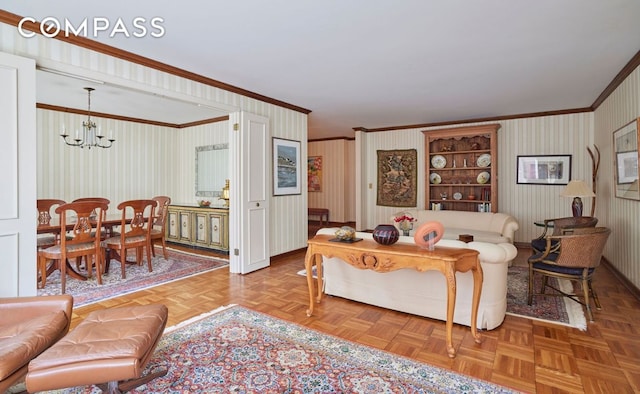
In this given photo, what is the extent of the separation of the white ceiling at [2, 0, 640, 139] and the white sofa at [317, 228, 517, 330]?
179 centimetres

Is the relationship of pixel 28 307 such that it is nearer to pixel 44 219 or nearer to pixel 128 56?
pixel 128 56

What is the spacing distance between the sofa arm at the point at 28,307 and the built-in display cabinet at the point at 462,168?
6.07 meters

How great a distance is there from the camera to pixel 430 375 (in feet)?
6.73

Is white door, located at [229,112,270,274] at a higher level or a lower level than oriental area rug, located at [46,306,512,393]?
higher

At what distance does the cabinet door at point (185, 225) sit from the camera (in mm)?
6055

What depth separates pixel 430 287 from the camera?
9.37 ft

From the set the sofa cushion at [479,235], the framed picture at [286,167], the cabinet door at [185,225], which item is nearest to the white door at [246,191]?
the framed picture at [286,167]

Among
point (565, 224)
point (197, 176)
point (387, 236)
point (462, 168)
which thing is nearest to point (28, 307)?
point (387, 236)

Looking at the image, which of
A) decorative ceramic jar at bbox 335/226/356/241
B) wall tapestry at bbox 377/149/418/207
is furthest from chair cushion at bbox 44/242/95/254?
wall tapestry at bbox 377/149/418/207

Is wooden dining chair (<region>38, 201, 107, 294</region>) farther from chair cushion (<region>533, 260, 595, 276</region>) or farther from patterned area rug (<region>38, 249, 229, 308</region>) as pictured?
chair cushion (<region>533, 260, 595, 276</region>)

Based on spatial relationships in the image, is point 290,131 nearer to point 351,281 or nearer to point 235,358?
point 351,281

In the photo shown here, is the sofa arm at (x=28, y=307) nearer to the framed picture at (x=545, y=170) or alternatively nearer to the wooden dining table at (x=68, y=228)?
the wooden dining table at (x=68, y=228)

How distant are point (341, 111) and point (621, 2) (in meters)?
3.91

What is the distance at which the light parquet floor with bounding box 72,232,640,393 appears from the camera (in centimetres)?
204
